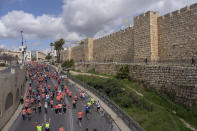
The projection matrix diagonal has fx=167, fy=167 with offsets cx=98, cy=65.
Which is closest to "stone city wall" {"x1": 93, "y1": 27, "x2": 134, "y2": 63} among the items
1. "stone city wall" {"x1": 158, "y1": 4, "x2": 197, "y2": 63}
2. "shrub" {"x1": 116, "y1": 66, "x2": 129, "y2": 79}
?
"shrub" {"x1": 116, "y1": 66, "x2": 129, "y2": 79}

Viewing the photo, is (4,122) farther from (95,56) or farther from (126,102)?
(95,56)

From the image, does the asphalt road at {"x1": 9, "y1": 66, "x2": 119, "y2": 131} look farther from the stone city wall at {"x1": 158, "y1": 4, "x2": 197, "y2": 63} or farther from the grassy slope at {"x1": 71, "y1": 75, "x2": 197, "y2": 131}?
the stone city wall at {"x1": 158, "y1": 4, "x2": 197, "y2": 63}

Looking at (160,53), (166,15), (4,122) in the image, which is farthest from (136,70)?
(4,122)

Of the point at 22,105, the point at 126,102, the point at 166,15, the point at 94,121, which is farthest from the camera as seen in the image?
the point at 166,15

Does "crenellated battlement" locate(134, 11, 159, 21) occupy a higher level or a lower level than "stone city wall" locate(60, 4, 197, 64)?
higher

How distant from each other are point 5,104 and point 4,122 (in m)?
1.39

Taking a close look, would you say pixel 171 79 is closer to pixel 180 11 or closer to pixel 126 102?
pixel 126 102

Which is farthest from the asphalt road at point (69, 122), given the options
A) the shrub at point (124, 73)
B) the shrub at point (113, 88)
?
the shrub at point (124, 73)

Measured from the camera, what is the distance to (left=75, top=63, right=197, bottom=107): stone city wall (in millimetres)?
14297

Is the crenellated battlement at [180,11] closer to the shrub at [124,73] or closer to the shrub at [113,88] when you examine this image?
the shrub at [124,73]

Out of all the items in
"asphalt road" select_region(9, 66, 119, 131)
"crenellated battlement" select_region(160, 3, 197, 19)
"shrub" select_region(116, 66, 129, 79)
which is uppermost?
"crenellated battlement" select_region(160, 3, 197, 19)

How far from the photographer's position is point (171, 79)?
644 inches

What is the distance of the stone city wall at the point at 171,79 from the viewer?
46.9ft

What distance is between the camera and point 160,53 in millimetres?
20953
